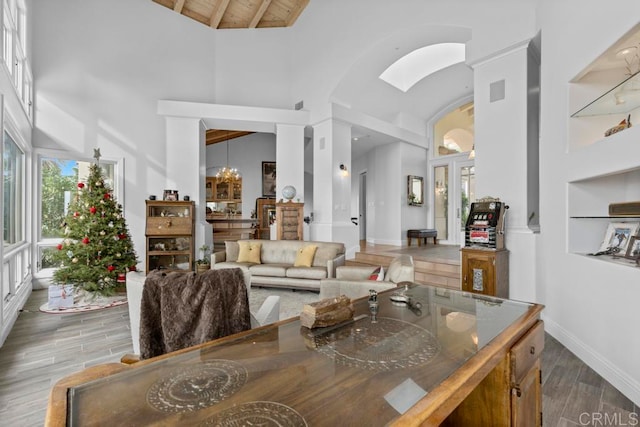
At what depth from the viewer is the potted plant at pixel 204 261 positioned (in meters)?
5.93

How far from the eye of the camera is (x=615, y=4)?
2463 mm

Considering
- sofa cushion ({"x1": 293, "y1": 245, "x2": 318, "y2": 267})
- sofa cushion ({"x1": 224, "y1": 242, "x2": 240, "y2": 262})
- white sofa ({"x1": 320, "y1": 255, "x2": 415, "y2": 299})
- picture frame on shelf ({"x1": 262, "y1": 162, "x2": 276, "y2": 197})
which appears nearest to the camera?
white sofa ({"x1": 320, "y1": 255, "x2": 415, "y2": 299})

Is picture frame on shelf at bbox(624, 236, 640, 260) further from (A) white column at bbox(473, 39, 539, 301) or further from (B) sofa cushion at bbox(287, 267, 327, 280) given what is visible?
(B) sofa cushion at bbox(287, 267, 327, 280)

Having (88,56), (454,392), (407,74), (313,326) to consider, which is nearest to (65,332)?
(313,326)

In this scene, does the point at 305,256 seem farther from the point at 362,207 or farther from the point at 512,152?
the point at 362,207

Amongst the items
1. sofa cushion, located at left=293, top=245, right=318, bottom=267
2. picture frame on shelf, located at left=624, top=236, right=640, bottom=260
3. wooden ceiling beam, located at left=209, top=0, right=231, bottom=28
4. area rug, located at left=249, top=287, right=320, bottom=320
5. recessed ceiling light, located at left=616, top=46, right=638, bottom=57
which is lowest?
area rug, located at left=249, top=287, right=320, bottom=320

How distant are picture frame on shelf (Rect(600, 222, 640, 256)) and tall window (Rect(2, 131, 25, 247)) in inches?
265

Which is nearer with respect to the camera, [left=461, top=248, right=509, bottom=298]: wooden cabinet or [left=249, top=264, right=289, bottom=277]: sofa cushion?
[left=461, top=248, right=509, bottom=298]: wooden cabinet

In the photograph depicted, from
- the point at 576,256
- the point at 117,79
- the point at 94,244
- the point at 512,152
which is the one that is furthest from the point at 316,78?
the point at 576,256

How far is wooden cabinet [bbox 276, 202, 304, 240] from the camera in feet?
22.9

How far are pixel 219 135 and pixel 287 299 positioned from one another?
23.5 ft

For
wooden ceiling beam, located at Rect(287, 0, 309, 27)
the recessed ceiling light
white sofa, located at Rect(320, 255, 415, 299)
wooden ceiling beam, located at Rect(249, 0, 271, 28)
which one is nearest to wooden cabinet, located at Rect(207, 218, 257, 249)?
wooden ceiling beam, located at Rect(249, 0, 271, 28)

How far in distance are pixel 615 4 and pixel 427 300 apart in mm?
2808

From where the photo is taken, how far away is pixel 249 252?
18.6 ft
